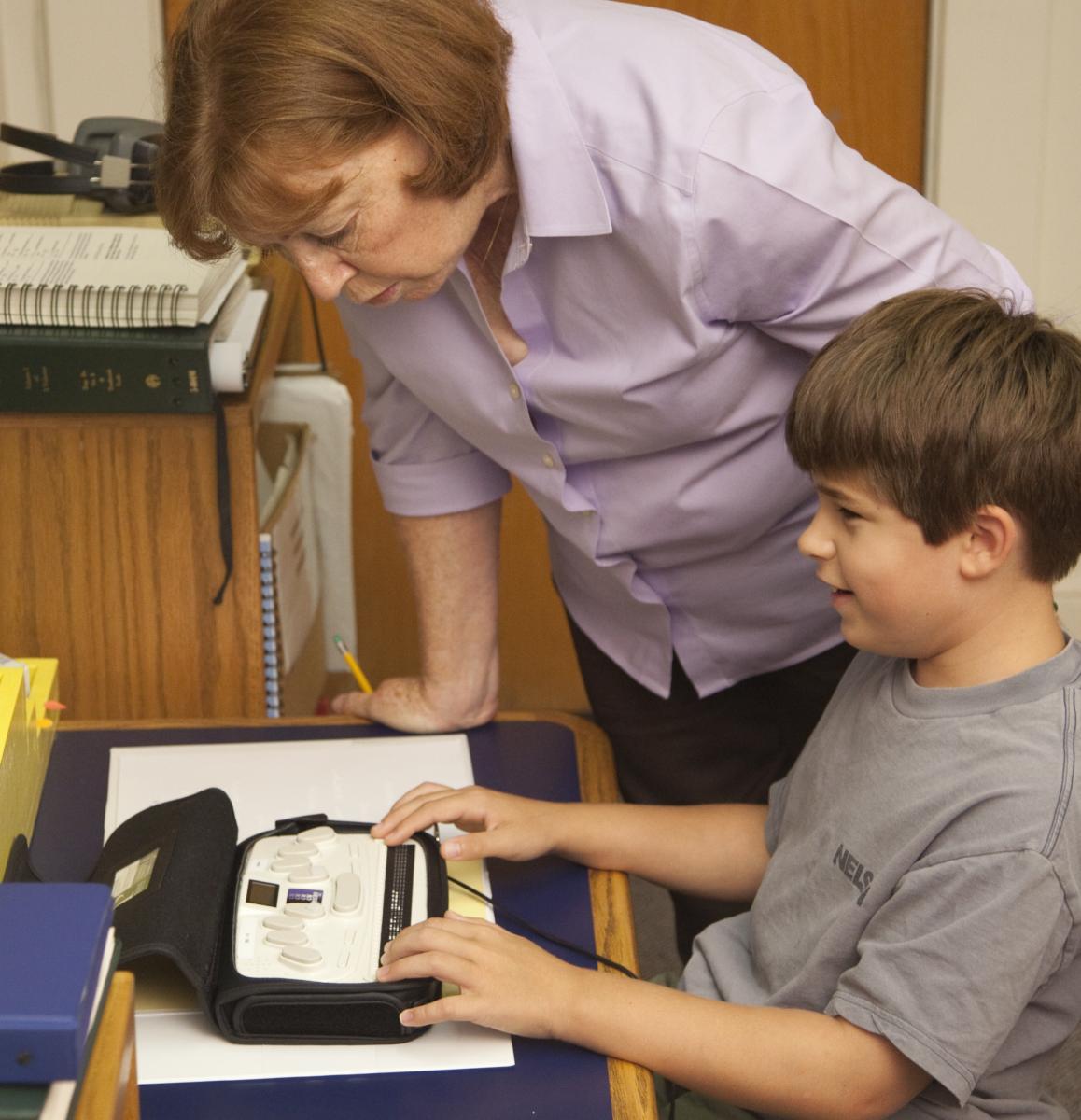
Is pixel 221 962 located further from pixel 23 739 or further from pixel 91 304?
pixel 91 304

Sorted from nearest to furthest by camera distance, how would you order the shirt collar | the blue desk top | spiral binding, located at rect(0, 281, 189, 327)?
the blue desk top
the shirt collar
spiral binding, located at rect(0, 281, 189, 327)

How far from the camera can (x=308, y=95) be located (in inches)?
33.0

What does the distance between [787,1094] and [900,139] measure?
181 cm

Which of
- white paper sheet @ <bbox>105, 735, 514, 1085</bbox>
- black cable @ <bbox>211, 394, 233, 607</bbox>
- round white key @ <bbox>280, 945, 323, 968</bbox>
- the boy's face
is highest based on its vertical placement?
the boy's face

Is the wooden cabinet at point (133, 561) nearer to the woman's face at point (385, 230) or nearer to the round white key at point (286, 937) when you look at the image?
the woman's face at point (385, 230)

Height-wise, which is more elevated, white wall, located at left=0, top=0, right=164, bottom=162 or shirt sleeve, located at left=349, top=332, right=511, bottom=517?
white wall, located at left=0, top=0, right=164, bottom=162

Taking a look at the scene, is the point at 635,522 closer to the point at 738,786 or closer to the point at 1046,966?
the point at 738,786

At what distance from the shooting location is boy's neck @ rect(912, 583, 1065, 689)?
0.88 m

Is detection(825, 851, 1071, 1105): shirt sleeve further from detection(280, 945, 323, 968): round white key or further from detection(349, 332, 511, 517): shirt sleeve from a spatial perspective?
detection(349, 332, 511, 517): shirt sleeve

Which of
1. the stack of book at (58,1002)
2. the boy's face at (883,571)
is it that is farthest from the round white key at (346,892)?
the boy's face at (883,571)

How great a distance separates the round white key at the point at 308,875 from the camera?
89cm

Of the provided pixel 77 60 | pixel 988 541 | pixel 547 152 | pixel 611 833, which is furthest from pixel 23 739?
pixel 77 60

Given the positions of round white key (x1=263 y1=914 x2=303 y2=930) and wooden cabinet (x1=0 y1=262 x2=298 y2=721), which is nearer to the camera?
round white key (x1=263 y1=914 x2=303 y2=930)

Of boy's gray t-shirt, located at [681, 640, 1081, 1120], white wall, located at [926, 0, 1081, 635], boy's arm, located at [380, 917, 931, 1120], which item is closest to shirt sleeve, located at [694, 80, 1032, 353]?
boy's gray t-shirt, located at [681, 640, 1081, 1120]
